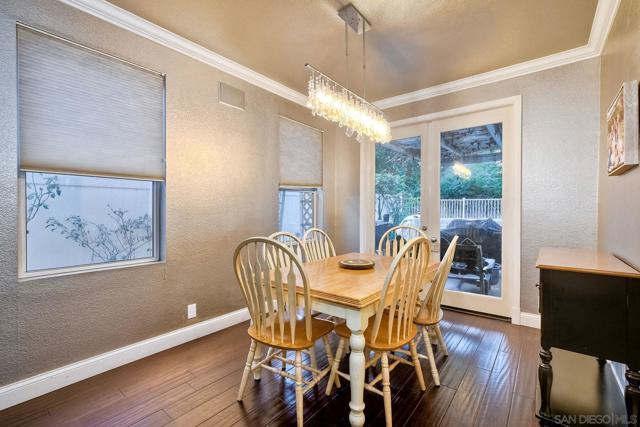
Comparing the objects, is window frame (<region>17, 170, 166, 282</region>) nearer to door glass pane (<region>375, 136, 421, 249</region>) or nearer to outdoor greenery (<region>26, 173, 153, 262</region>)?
outdoor greenery (<region>26, 173, 153, 262</region>)

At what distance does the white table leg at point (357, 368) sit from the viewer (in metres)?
1.49

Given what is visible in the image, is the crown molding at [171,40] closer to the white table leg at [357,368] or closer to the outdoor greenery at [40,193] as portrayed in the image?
the outdoor greenery at [40,193]

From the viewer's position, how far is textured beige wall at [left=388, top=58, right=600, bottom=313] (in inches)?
103

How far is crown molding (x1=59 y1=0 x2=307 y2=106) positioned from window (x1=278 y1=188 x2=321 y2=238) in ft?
3.99

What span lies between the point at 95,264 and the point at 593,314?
10.1 ft

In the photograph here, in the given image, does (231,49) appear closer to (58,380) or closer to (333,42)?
(333,42)

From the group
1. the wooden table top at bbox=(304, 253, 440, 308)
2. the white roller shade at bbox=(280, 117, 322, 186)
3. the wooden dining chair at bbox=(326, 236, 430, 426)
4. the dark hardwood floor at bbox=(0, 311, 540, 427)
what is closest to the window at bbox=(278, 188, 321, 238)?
the white roller shade at bbox=(280, 117, 322, 186)

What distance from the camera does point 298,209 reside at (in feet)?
12.7

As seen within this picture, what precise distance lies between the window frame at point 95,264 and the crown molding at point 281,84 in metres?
1.15

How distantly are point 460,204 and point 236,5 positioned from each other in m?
2.85

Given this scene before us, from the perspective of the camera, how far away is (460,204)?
330 cm

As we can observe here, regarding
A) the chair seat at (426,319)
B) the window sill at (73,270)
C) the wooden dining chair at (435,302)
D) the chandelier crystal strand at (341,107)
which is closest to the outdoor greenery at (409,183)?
the chandelier crystal strand at (341,107)

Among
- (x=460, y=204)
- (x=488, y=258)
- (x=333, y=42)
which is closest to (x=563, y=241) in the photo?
(x=488, y=258)

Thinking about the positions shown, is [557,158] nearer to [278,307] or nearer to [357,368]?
[357,368]
